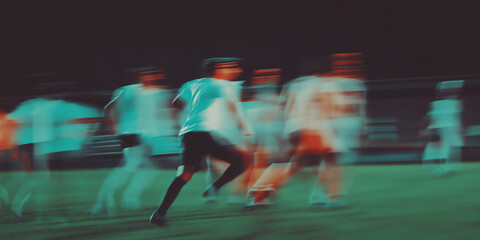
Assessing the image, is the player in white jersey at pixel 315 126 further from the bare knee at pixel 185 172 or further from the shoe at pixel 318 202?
the bare knee at pixel 185 172

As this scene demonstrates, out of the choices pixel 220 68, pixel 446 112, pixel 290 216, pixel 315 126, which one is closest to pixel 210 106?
pixel 220 68

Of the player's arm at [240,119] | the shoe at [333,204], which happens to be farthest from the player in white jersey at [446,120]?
the player's arm at [240,119]

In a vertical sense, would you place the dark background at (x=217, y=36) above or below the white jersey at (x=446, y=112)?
above

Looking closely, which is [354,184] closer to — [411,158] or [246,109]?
[246,109]

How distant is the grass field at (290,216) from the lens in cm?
437

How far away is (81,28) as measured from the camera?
19703 mm

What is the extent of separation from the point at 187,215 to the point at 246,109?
1.96 meters

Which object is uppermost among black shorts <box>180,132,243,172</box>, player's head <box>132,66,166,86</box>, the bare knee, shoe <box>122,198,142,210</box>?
player's head <box>132,66,166,86</box>

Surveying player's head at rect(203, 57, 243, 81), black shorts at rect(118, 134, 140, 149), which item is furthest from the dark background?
player's head at rect(203, 57, 243, 81)

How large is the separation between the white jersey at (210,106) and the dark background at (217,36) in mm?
11783

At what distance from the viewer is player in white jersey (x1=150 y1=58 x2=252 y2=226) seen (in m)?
4.48

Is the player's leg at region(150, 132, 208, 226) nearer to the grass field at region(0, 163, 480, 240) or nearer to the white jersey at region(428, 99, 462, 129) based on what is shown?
the grass field at region(0, 163, 480, 240)

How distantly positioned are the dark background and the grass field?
979 cm

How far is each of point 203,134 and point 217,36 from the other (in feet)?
47.6
